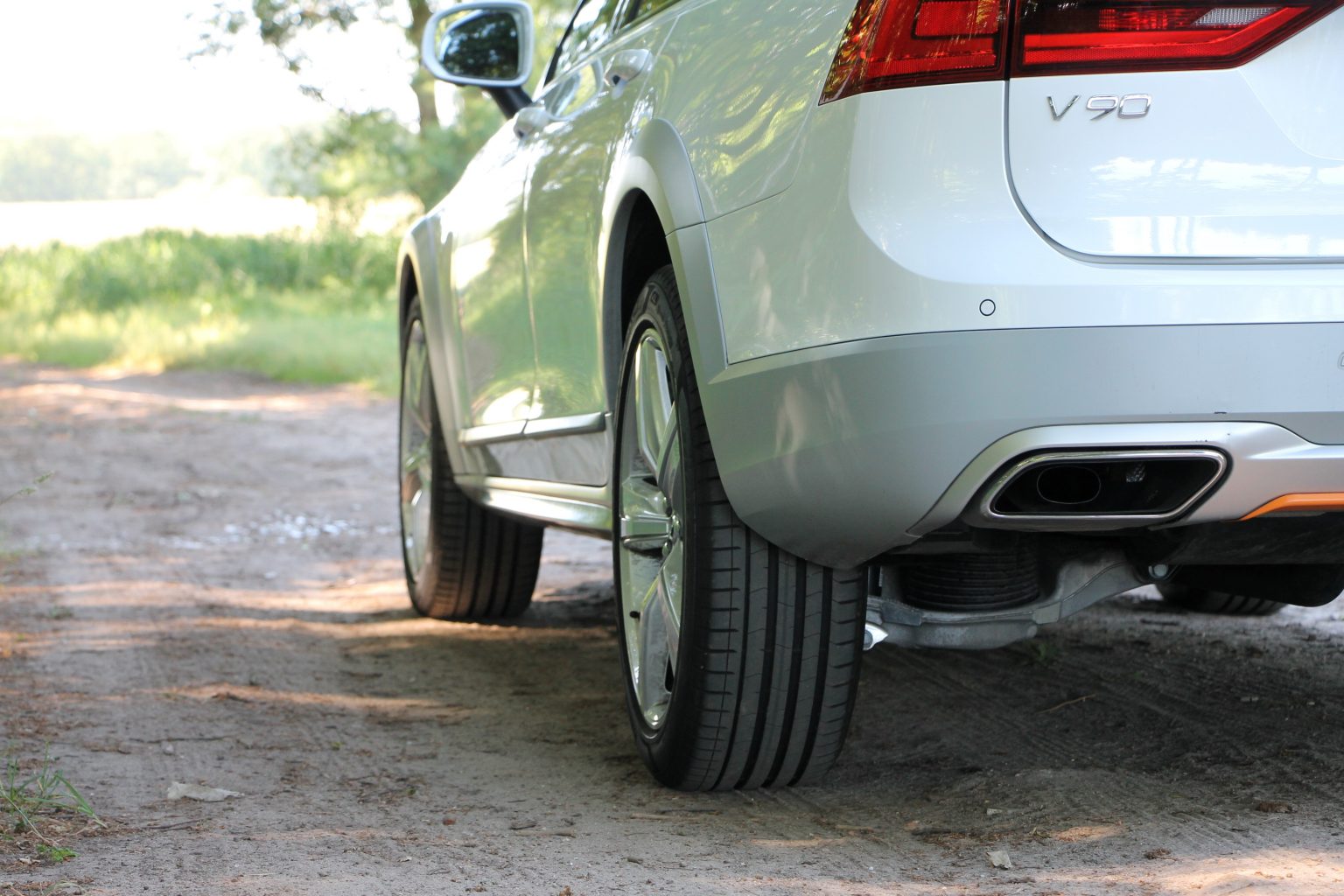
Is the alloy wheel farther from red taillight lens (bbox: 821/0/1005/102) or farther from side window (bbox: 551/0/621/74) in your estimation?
side window (bbox: 551/0/621/74)

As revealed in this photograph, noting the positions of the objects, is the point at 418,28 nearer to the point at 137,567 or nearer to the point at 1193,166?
the point at 137,567

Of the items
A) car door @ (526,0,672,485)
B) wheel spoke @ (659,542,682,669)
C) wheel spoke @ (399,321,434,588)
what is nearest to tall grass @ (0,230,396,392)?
wheel spoke @ (399,321,434,588)

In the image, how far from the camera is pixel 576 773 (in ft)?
9.85

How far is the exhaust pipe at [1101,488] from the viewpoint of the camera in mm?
1905

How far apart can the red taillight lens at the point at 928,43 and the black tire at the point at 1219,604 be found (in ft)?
9.49

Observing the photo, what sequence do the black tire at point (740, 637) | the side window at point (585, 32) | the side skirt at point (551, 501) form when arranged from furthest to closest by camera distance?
the side window at point (585, 32), the side skirt at point (551, 501), the black tire at point (740, 637)

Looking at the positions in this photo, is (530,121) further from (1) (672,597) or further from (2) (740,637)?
(2) (740,637)

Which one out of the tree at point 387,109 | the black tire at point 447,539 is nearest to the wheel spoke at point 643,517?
the black tire at point 447,539

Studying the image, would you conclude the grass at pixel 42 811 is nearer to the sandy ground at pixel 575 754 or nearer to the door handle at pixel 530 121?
the sandy ground at pixel 575 754

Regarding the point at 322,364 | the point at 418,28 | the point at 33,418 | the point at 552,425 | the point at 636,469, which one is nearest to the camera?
the point at 636,469

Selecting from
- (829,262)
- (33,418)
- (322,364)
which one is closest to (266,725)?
(829,262)

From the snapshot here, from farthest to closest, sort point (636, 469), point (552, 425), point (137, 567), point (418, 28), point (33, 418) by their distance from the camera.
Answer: point (418, 28) < point (33, 418) < point (137, 567) < point (552, 425) < point (636, 469)

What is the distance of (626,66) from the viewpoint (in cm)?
295

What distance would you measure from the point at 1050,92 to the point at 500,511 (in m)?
2.38
